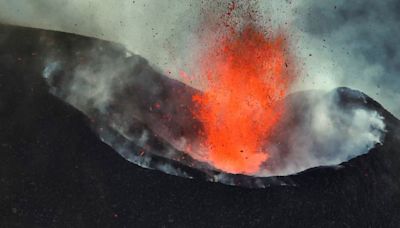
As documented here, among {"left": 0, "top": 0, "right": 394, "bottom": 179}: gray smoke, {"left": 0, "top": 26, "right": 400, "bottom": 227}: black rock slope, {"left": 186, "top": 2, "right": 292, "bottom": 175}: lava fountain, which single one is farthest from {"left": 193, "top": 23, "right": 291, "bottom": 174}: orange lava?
{"left": 0, "top": 26, "right": 400, "bottom": 227}: black rock slope

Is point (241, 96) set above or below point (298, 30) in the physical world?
below

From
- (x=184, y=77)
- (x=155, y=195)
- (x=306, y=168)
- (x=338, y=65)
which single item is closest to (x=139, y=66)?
(x=184, y=77)

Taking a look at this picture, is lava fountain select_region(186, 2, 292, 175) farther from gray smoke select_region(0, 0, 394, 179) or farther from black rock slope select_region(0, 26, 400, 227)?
black rock slope select_region(0, 26, 400, 227)

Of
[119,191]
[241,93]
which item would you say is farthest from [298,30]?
[119,191]

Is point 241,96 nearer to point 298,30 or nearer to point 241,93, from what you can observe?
point 241,93

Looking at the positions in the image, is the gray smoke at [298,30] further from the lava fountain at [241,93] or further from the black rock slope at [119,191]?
the black rock slope at [119,191]

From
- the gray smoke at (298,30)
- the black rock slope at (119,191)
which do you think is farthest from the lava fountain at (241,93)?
the black rock slope at (119,191)
